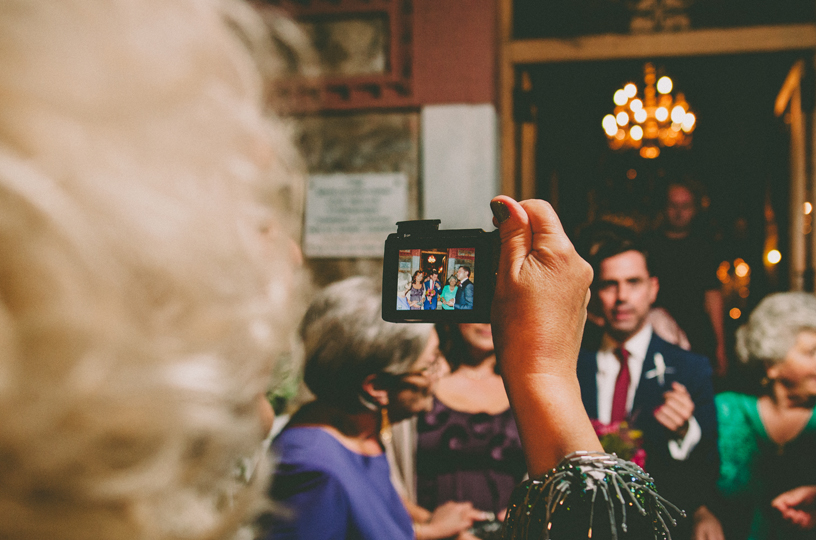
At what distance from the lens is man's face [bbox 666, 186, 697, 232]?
3.98 metres

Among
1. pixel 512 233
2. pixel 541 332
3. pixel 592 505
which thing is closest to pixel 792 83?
pixel 512 233

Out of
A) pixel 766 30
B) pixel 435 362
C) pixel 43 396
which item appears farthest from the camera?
pixel 766 30

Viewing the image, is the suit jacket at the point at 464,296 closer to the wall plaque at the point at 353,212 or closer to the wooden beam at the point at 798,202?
the wall plaque at the point at 353,212

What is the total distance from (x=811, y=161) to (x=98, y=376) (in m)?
3.83

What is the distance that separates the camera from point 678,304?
11.7 ft

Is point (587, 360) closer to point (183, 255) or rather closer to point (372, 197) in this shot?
point (372, 197)

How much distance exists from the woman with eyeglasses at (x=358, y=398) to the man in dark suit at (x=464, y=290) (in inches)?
24.4

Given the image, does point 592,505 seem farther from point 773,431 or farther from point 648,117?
point 648,117

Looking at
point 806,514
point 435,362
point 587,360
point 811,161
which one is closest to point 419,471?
point 435,362

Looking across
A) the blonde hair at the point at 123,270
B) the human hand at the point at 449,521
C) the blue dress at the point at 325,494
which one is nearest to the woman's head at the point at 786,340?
the human hand at the point at 449,521

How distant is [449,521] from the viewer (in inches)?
78.2

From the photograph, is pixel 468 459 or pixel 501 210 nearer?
pixel 501 210

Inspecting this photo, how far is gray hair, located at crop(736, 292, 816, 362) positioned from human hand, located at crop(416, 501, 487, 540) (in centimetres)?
135

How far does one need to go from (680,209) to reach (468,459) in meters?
2.72
